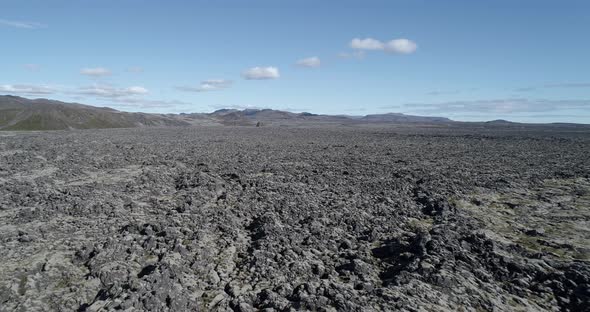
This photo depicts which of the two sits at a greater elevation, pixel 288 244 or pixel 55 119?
pixel 288 244

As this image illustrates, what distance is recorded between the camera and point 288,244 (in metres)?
8.88

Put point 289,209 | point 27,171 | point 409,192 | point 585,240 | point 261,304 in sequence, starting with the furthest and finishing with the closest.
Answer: point 27,171, point 409,192, point 289,209, point 585,240, point 261,304

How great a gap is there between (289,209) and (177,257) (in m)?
4.58

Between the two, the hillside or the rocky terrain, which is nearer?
the rocky terrain

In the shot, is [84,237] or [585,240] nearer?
[84,237]

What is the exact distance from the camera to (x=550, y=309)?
21.1 ft

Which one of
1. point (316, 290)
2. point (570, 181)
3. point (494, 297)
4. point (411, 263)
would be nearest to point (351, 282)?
point (316, 290)

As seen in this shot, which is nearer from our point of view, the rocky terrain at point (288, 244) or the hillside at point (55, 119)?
the rocky terrain at point (288, 244)

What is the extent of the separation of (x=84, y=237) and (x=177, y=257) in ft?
8.98

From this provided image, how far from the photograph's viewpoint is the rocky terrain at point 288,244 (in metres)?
6.50

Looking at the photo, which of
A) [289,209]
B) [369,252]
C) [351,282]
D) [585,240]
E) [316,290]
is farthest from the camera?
[289,209]

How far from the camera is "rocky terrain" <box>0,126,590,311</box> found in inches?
256

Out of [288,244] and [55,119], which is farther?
[55,119]

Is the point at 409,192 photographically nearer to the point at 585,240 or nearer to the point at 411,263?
the point at 585,240
